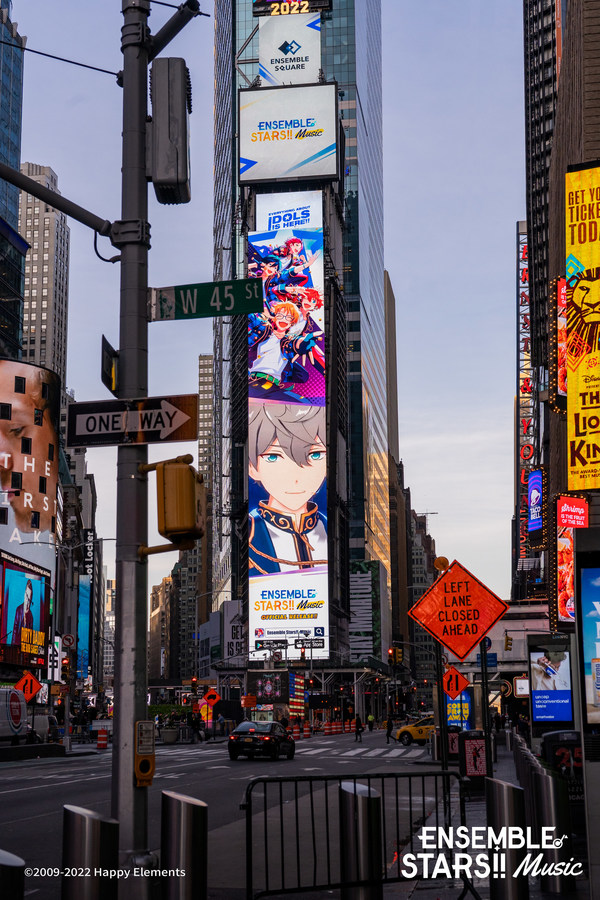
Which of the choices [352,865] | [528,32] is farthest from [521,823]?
[528,32]

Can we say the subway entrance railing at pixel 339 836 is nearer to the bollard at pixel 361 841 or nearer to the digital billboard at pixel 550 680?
the bollard at pixel 361 841

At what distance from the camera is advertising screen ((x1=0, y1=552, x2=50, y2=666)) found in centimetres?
7600

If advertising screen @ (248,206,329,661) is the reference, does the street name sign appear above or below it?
below

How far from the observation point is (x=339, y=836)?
11.2 m

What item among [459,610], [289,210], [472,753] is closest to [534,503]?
[289,210]

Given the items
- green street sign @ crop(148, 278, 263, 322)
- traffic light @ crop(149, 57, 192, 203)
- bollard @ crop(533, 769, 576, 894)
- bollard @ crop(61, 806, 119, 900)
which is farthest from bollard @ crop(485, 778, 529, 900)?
traffic light @ crop(149, 57, 192, 203)

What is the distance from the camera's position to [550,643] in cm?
3017

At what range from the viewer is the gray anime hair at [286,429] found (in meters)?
107

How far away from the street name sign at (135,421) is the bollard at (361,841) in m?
3.39

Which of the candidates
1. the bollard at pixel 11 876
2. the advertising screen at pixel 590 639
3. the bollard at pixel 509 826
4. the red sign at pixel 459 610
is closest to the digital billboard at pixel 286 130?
the red sign at pixel 459 610

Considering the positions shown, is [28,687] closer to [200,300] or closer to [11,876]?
[200,300]

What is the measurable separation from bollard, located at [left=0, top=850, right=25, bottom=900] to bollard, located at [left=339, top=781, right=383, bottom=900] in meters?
3.75

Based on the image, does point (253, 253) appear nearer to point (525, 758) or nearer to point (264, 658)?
point (264, 658)

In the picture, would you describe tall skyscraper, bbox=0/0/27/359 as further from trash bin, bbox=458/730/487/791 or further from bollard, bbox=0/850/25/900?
bollard, bbox=0/850/25/900
